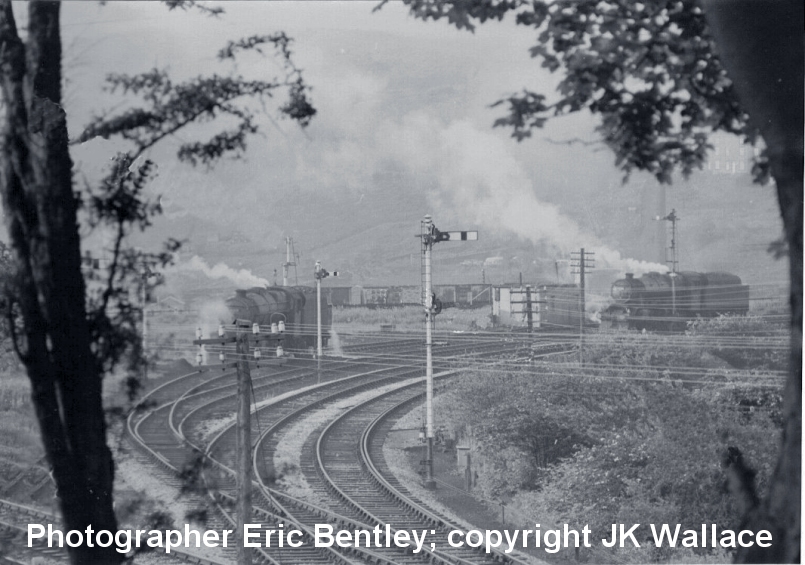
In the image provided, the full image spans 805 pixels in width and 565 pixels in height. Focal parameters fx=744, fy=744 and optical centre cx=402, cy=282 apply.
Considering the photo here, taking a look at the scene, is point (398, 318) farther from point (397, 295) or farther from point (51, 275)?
point (51, 275)

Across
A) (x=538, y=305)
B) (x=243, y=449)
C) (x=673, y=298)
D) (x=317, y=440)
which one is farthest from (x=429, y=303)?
(x=673, y=298)

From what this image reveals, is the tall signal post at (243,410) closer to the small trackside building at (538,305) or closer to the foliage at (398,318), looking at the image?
the foliage at (398,318)

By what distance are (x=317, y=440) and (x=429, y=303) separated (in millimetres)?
727

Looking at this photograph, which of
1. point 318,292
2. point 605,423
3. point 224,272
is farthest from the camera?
point 605,423

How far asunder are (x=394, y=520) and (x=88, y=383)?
4.30ft

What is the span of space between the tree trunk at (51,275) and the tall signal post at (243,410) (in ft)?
1.55

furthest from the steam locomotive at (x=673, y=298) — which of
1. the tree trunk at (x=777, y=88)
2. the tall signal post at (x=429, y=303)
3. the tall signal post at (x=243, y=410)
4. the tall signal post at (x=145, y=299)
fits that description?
the tall signal post at (x=145, y=299)

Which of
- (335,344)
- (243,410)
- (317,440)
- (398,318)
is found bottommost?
(317,440)

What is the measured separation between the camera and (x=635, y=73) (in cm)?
244

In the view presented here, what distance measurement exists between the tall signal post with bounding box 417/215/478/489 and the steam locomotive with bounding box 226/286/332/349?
40 cm

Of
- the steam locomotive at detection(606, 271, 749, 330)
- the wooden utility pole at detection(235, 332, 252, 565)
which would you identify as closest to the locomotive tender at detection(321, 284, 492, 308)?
the wooden utility pole at detection(235, 332, 252, 565)

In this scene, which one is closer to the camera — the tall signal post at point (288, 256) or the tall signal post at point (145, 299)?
the tall signal post at point (145, 299)

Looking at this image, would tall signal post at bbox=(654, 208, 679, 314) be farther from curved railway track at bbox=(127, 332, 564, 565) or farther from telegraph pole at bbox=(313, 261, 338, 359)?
telegraph pole at bbox=(313, 261, 338, 359)

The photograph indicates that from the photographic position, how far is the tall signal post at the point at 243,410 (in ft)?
8.77
